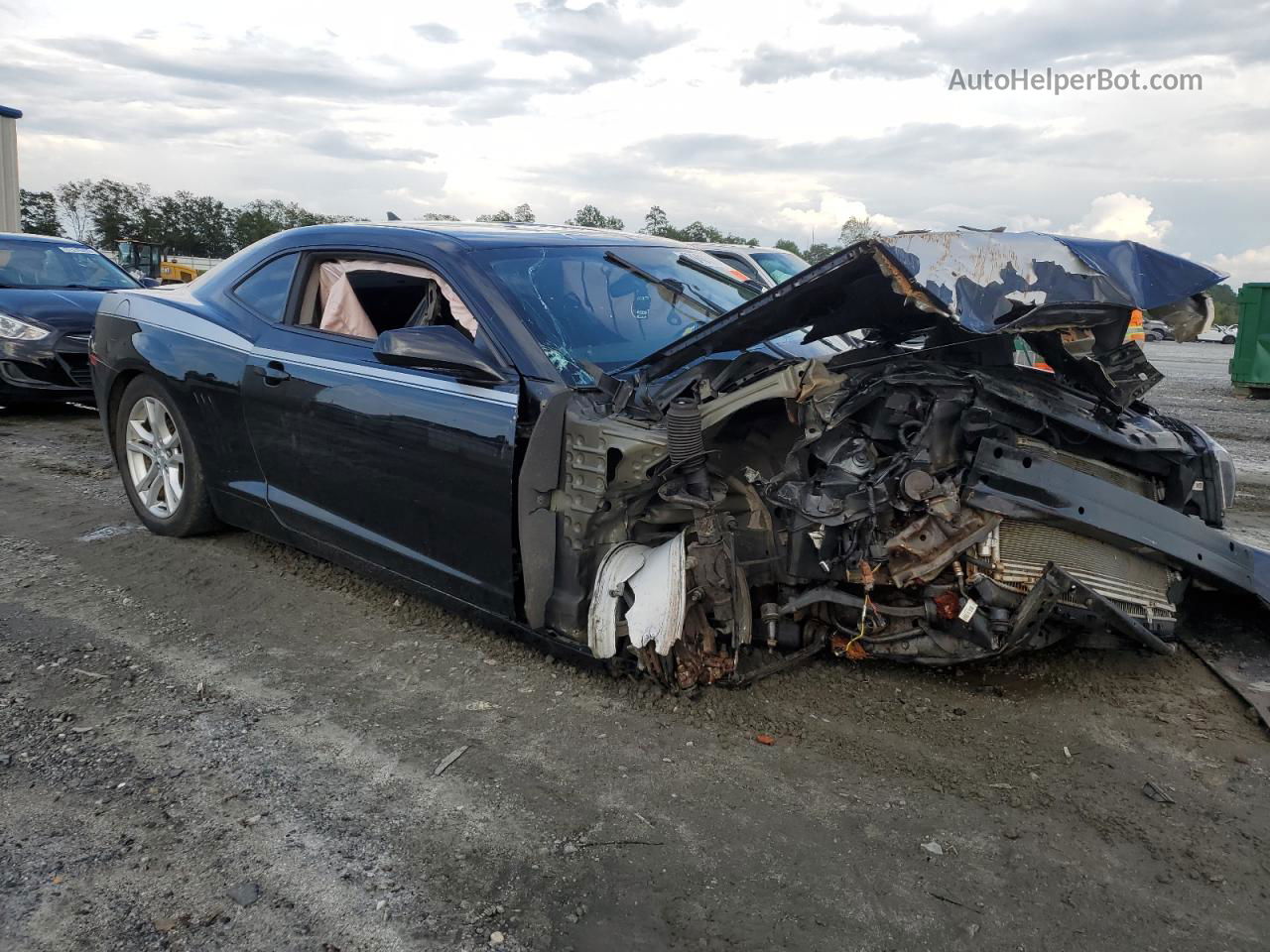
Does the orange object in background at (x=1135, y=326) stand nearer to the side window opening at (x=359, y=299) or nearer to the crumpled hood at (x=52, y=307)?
the side window opening at (x=359, y=299)

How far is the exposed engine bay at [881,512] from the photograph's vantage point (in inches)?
114

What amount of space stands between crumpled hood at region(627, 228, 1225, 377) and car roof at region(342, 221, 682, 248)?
1209 mm

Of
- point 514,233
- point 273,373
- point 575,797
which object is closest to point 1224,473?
point 575,797

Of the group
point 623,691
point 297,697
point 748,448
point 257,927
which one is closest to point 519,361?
point 748,448

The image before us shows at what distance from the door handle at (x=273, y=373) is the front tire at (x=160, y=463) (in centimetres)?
75

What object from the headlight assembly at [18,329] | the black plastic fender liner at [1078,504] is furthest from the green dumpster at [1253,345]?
the headlight assembly at [18,329]

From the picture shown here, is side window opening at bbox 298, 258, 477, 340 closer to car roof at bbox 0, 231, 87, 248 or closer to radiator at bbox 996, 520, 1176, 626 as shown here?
radiator at bbox 996, 520, 1176, 626

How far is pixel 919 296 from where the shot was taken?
2654mm

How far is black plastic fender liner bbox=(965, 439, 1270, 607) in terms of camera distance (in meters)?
2.85

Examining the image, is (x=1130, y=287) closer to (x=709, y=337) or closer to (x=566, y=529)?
(x=709, y=337)

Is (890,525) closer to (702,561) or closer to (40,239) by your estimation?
(702,561)

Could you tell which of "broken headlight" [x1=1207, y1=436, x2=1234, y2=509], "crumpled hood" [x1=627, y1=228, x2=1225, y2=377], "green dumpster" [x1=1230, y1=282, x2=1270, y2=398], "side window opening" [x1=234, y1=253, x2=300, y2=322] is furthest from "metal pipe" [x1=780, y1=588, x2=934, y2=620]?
"green dumpster" [x1=1230, y1=282, x2=1270, y2=398]

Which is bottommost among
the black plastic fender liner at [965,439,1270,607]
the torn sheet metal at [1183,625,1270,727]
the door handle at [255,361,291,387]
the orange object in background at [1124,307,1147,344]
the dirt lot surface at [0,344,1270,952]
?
the dirt lot surface at [0,344,1270,952]

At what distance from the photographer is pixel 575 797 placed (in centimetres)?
262
